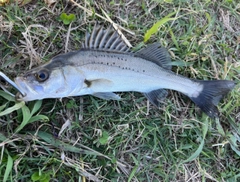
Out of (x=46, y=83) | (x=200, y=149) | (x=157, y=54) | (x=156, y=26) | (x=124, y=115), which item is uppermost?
(x=156, y=26)

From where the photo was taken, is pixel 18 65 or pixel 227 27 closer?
pixel 18 65

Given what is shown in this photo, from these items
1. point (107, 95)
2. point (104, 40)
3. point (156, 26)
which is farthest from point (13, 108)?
point (156, 26)

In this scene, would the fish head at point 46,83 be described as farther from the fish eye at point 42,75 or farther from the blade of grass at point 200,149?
the blade of grass at point 200,149

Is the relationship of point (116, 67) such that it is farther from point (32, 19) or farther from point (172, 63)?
point (32, 19)

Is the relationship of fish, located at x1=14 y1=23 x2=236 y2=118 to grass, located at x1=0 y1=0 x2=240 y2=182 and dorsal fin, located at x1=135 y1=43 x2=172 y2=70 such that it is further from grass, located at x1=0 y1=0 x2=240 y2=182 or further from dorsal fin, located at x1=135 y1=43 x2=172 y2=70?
grass, located at x1=0 y1=0 x2=240 y2=182

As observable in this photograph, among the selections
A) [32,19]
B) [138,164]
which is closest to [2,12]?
[32,19]

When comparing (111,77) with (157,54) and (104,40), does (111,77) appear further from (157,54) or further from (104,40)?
(157,54)

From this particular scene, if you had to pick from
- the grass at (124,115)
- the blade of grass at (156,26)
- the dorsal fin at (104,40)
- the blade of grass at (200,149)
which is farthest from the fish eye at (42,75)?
the blade of grass at (200,149)
